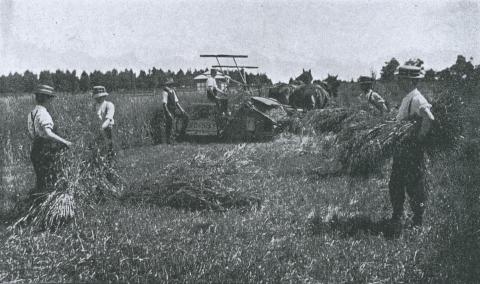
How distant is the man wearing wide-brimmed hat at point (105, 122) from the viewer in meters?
6.69

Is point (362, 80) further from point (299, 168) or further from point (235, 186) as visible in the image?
point (235, 186)

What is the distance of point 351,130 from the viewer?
7.45 m

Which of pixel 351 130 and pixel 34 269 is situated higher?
pixel 351 130

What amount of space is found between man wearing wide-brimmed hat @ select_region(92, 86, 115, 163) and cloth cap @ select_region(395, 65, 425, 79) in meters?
4.50

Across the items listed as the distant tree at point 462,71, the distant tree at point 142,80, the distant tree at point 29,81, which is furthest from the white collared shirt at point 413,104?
the distant tree at point 142,80

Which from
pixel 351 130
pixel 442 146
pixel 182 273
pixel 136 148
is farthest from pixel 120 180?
pixel 136 148

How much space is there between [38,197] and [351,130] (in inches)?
201

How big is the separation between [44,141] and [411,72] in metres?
4.78

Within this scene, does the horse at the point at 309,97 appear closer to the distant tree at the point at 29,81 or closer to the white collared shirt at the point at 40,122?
the white collared shirt at the point at 40,122

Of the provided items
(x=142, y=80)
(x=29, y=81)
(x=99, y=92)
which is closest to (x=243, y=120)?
(x=99, y=92)

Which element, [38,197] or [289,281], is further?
[38,197]

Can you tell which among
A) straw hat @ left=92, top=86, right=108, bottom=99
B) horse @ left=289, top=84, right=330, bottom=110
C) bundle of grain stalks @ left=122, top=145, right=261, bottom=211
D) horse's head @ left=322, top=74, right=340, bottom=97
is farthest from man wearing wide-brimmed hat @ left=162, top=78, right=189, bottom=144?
horse's head @ left=322, top=74, right=340, bottom=97

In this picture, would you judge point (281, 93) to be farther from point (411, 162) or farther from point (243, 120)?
point (411, 162)

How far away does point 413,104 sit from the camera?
16.3 feet
